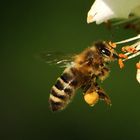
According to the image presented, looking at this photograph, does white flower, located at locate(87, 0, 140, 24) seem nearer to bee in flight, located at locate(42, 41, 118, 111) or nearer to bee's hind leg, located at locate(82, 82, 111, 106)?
bee in flight, located at locate(42, 41, 118, 111)

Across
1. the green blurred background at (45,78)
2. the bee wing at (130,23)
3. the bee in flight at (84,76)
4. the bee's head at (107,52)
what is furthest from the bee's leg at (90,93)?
the green blurred background at (45,78)

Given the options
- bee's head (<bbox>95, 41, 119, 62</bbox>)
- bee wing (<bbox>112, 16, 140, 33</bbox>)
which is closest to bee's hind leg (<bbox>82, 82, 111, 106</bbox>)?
bee's head (<bbox>95, 41, 119, 62</bbox>)

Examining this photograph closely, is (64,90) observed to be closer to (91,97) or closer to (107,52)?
(91,97)

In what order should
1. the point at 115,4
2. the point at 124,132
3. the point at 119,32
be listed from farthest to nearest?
1. the point at 124,132
2. the point at 119,32
3. the point at 115,4

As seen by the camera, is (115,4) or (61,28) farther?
(61,28)

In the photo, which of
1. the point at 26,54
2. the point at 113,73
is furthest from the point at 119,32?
the point at 26,54

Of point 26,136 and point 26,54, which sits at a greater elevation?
point 26,54

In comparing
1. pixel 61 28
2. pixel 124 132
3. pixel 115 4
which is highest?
pixel 61 28

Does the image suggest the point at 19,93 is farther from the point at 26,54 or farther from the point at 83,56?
the point at 83,56

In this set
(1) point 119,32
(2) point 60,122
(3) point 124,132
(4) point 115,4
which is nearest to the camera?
(4) point 115,4
